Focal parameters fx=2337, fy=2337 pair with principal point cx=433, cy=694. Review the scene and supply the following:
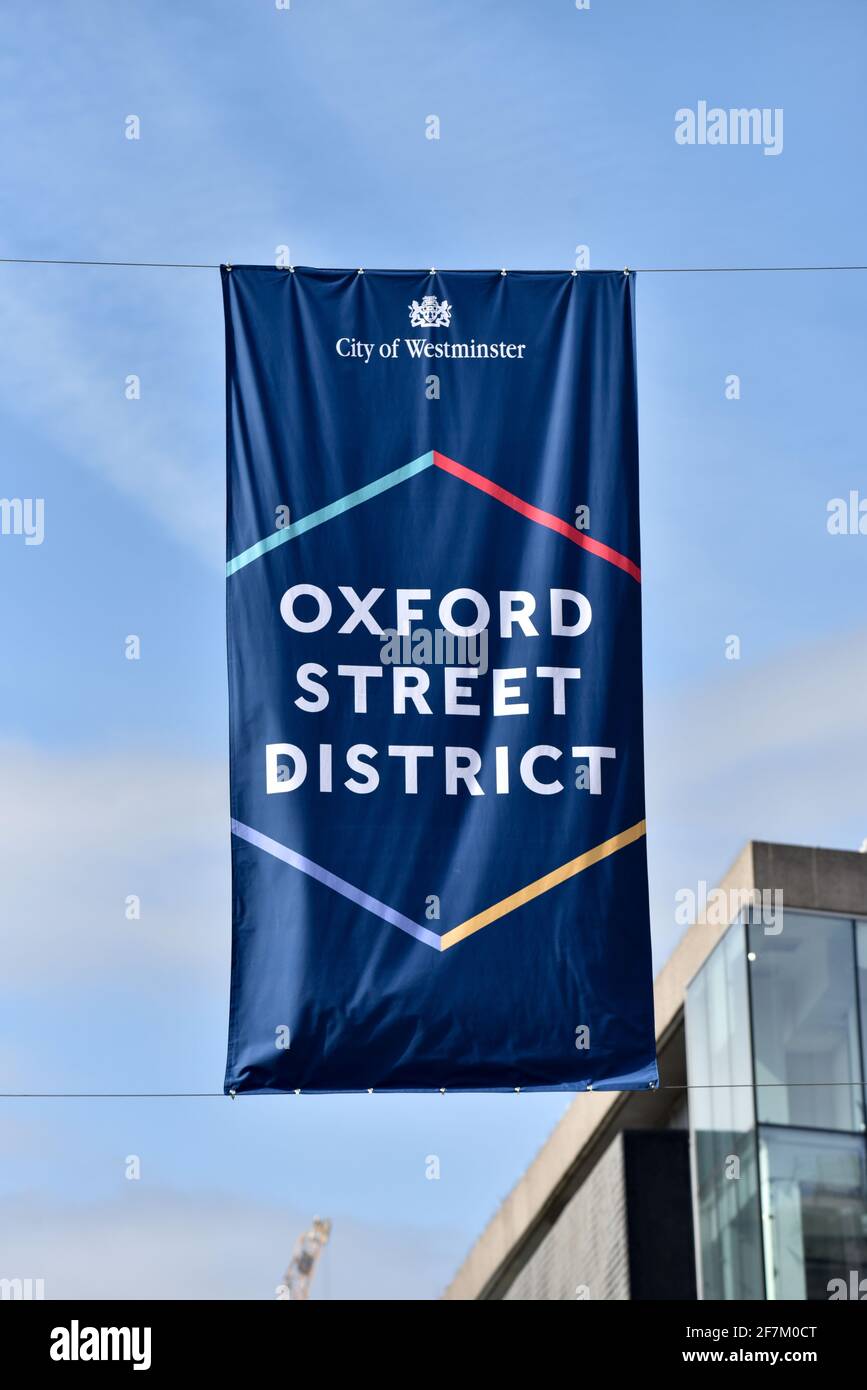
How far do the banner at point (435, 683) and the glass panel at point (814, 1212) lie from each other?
57.6ft

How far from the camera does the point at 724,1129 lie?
31422mm

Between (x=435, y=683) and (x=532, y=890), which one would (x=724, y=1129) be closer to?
(x=532, y=890)

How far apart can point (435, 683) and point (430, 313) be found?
2325 mm

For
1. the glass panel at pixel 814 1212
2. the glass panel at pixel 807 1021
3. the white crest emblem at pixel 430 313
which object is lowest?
the glass panel at pixel 814 1212

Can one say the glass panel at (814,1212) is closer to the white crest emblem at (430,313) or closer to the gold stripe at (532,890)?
the gold stripe at (532,890)

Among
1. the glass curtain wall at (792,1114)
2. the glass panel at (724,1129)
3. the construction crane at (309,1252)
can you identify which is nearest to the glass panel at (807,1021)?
the glass curtain wall at (792,1114)

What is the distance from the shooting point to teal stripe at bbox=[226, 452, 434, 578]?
1349 cm

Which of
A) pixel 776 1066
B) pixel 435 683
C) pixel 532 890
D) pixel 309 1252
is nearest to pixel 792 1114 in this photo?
pixel 776 1066

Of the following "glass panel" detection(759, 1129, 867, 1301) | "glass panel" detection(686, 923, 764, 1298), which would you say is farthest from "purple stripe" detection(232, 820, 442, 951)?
"glass panel" detection(759, 1129, 867, 1301)

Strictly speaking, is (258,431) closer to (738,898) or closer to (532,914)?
(532,914)

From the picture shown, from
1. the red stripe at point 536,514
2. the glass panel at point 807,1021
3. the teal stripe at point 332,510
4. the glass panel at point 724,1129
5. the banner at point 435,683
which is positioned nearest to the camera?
the banner at point 435,683

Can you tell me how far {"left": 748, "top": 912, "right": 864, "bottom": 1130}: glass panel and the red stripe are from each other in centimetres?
1735

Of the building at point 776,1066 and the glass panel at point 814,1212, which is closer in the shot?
the glass panel at point 814,1212

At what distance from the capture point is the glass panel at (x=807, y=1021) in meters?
29.9
